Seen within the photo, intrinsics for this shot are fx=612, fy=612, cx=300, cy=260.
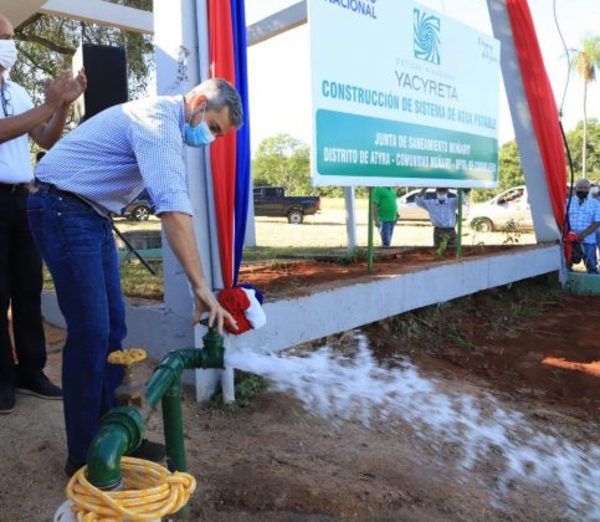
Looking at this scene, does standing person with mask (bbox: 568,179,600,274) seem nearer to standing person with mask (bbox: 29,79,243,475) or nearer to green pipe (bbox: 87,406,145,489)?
standing person with mask (bbox: 29,79,243,475)

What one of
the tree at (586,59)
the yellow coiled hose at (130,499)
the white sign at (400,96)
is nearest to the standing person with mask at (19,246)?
the yellow coiled hose at (130,499)

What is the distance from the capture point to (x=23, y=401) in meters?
3.20

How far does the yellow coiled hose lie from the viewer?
1279 mm

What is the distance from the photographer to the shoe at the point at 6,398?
3.04m

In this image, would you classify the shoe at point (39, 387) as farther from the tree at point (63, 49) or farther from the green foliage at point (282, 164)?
the green foliage at point (282, 164)

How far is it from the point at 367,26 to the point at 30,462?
416cm

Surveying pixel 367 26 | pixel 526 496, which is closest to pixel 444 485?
pixel 526 496

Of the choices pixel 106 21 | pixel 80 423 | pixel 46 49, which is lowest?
pixel 80 423

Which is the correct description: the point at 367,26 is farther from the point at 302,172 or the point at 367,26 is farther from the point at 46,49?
the point at 302,172

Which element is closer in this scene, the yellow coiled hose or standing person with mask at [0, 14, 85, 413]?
the yellow coiled hose

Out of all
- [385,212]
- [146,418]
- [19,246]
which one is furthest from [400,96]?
[385,212]

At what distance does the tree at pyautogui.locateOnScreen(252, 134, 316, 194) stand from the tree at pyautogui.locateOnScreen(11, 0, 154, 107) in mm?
45796

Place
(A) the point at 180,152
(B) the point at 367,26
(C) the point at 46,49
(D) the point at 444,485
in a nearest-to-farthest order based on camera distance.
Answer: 1. (A) the point at 180,152
2. (D) the point at 444,485
3. (B) the point at 367,26
4. (C) the point at 46,49

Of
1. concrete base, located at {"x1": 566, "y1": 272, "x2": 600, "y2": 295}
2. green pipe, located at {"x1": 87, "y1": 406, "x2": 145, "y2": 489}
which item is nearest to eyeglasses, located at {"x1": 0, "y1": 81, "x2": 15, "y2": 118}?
green pipe, located at {"x1": 87, "y1": 406, "x2": 145, "y2": 489}
